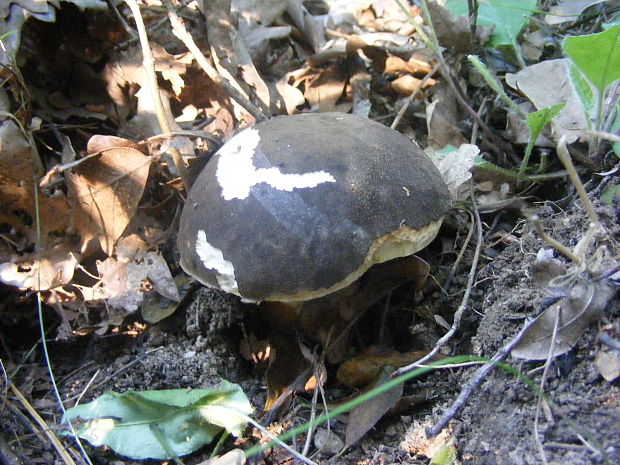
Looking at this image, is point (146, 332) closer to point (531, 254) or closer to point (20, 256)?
point (20, 256)

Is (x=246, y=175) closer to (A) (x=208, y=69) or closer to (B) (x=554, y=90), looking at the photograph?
(A) (x=208, y=69)

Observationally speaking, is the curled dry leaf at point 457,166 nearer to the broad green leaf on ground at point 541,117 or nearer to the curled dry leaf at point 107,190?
the broad green leaf on ground at point 541,117

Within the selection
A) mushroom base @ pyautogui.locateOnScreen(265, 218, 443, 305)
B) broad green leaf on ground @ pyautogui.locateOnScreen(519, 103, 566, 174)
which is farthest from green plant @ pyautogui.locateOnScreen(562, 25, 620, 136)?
mushroom base @ pyautogui.locateOnScreen(265, 218, 443, 305)

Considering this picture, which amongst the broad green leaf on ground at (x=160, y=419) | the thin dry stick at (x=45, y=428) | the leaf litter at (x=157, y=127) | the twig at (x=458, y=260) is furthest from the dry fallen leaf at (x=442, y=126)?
the thin dry stick at (x=45, y=428)

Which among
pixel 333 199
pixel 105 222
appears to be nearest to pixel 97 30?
pixel 105 222

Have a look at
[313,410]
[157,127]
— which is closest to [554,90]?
[313,410]
